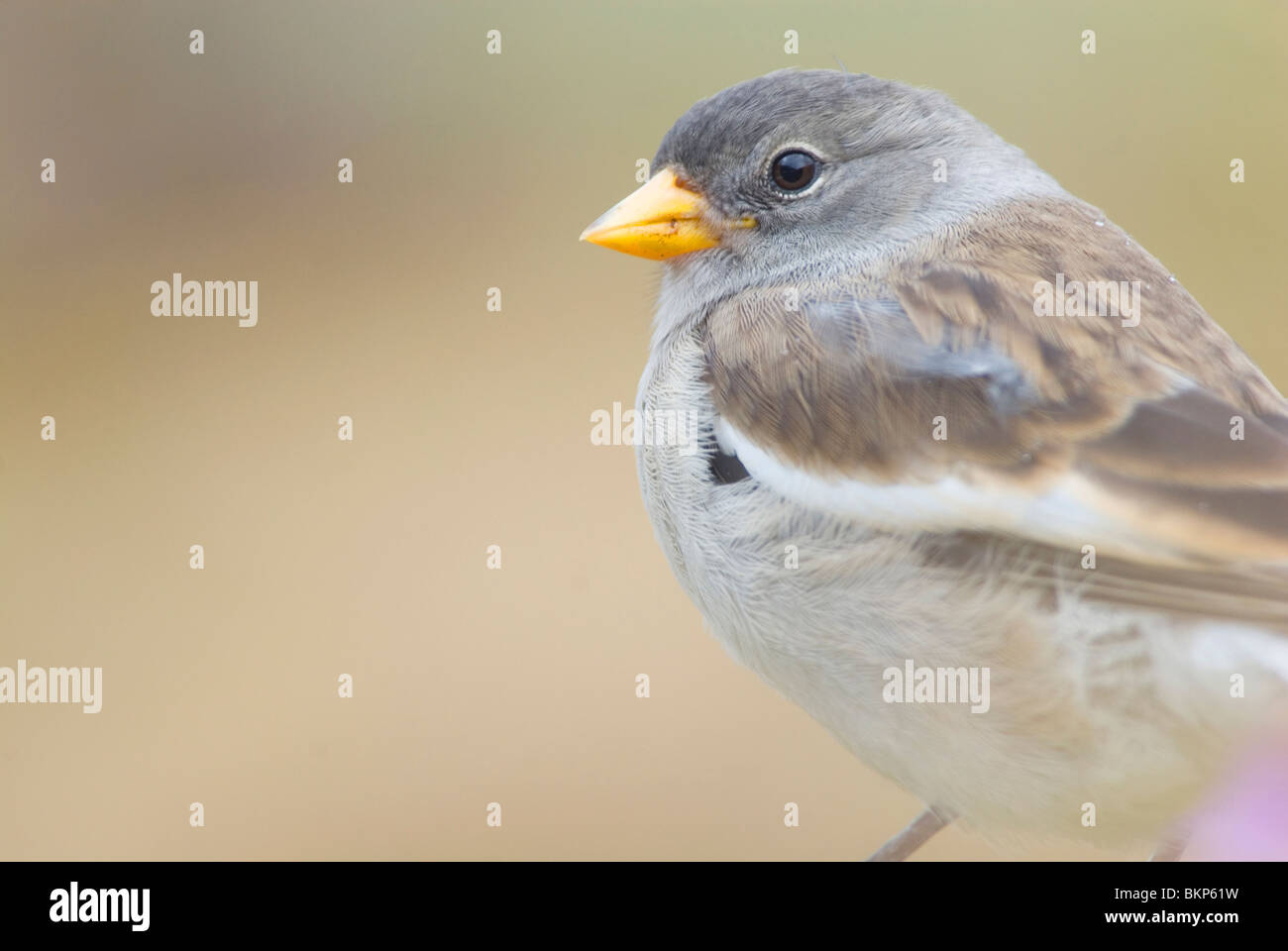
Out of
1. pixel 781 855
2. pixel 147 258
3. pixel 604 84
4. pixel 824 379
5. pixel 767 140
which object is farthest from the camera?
pixel 147 258

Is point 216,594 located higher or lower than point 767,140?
lower

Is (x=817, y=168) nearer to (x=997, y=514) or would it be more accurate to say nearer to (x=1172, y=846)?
(x=997, y=514)

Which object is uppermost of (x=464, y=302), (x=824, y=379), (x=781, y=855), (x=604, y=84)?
(x=604, y=84)

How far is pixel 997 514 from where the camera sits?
5.79ft

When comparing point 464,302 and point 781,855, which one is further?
point 464,302

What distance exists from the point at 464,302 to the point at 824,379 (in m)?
5.13

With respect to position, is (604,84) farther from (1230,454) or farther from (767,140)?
(1230,454)

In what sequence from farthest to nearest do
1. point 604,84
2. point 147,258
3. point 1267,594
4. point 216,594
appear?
point 147,258
point 604,84
point 216,594
point 1267,594

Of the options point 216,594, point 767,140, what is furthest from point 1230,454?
point 216,594

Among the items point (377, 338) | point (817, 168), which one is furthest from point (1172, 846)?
point (377, 338)

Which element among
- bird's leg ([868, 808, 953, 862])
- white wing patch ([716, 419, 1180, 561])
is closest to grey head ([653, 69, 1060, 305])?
white wing patch ([716, 419, 1180, 561])

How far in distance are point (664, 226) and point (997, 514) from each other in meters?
0.86

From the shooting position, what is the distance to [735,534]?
6.46ft

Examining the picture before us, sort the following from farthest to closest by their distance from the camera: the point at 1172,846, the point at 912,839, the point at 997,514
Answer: the point at 912,839 → the point at 1172,846 → the point at 997,514
